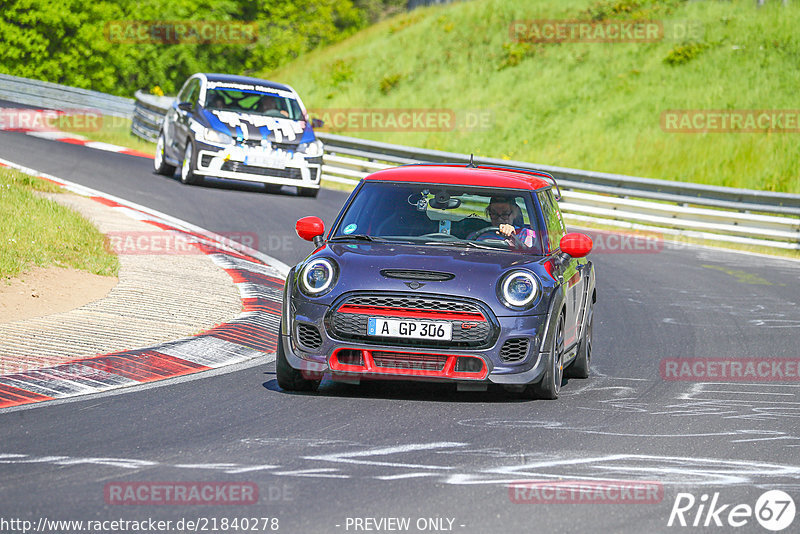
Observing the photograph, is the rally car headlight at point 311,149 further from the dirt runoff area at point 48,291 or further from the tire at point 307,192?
the dirt runoff area at point 48,291

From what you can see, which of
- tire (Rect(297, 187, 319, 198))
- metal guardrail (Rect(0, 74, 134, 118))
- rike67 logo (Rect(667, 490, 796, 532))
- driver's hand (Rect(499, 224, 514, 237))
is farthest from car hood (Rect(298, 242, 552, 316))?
metal guardrail (Rect(0, 74, 134, 118))

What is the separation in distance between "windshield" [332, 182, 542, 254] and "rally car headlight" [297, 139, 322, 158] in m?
12.1

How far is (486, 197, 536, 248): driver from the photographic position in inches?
354

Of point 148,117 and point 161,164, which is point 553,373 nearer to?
point 161,164

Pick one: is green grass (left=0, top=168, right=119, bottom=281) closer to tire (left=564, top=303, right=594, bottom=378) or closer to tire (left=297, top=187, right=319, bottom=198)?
tire (left=564, top=303, right=594, bottom=378)

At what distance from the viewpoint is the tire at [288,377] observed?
27.4 feet

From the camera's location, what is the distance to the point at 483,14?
51.3 m

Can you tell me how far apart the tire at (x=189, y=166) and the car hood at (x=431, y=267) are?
1272 centimetres

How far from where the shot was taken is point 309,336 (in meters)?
8.22

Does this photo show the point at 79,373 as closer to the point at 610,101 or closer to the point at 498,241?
the point at 498,241

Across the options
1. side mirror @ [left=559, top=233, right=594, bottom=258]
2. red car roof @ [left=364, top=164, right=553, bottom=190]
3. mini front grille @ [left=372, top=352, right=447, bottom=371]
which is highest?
red car roof @ [left=364, top=164, right=553, bottom=190]

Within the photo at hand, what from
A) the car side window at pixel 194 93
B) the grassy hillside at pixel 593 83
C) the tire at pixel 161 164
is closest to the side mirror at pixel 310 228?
the car side window at pixel 194 93

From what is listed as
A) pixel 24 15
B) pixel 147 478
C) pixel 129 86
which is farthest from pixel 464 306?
pixel 129 86

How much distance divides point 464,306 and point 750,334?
5366mm
